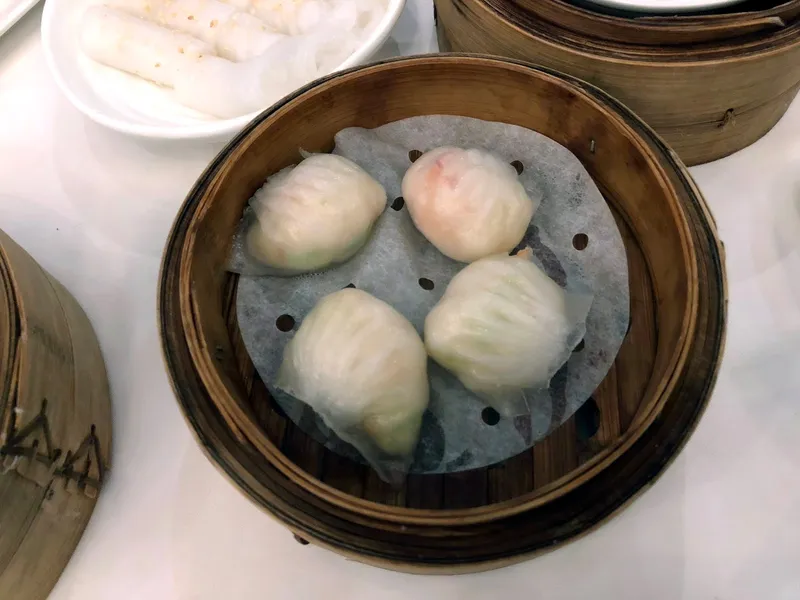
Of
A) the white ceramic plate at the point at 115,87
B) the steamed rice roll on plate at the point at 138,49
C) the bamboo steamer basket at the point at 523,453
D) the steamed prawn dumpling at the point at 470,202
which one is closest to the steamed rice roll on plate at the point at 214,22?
the steamed rice roll on plate at the point at 138,49

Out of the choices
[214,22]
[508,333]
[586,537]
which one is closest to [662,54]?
[508,333]

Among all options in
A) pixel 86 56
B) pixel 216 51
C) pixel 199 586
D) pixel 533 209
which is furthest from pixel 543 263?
pixel 86 56

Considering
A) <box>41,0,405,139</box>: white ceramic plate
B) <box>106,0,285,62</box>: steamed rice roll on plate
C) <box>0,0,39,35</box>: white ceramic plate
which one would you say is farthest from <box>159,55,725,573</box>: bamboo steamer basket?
<box>0,0,39,35</box>: white ceramic plate

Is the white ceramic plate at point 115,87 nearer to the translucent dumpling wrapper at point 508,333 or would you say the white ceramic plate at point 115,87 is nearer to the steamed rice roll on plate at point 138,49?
the steamed rice roll on plate at point 138,49

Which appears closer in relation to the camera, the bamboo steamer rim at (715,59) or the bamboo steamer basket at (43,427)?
the bamboo steamer basket at (43,427)

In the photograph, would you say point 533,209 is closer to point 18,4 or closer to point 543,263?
point 543,263

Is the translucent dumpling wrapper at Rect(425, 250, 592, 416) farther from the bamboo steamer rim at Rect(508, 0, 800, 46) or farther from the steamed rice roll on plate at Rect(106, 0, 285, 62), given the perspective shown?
the steamed rice roll on plate at Rect(106, 0, 285, 62)
